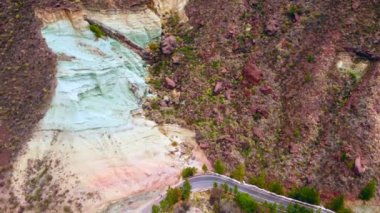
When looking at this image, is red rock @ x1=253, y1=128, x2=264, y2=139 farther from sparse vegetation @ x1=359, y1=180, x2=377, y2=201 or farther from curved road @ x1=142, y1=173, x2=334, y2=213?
sparse vegetation @ x1=359, y1=180, x2=377, y2=201

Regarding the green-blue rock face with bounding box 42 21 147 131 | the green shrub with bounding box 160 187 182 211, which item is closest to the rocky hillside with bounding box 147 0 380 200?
the green-blue rock face with bounding box 42 21 147 131

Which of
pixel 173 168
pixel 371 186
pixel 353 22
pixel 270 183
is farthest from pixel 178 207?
pixel 353 22

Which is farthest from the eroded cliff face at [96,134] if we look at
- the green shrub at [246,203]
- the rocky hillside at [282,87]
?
the green shrub at [246,203]

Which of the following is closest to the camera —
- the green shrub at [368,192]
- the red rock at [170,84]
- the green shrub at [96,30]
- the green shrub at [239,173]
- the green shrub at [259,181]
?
the green shrub at [368,192]

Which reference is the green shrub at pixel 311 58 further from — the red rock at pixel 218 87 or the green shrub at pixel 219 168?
the green shrub at pixel 219 168

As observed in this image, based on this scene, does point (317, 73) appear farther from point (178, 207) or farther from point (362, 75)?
point (178, 207)

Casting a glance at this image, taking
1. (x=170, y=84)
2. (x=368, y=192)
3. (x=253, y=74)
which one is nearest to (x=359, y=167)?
(x=368, y=192)

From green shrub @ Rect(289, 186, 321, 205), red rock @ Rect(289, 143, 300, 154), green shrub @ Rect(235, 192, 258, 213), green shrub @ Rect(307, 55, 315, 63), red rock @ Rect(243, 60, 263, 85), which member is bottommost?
green shrub @ Rect(235, 192, 258, 213)
